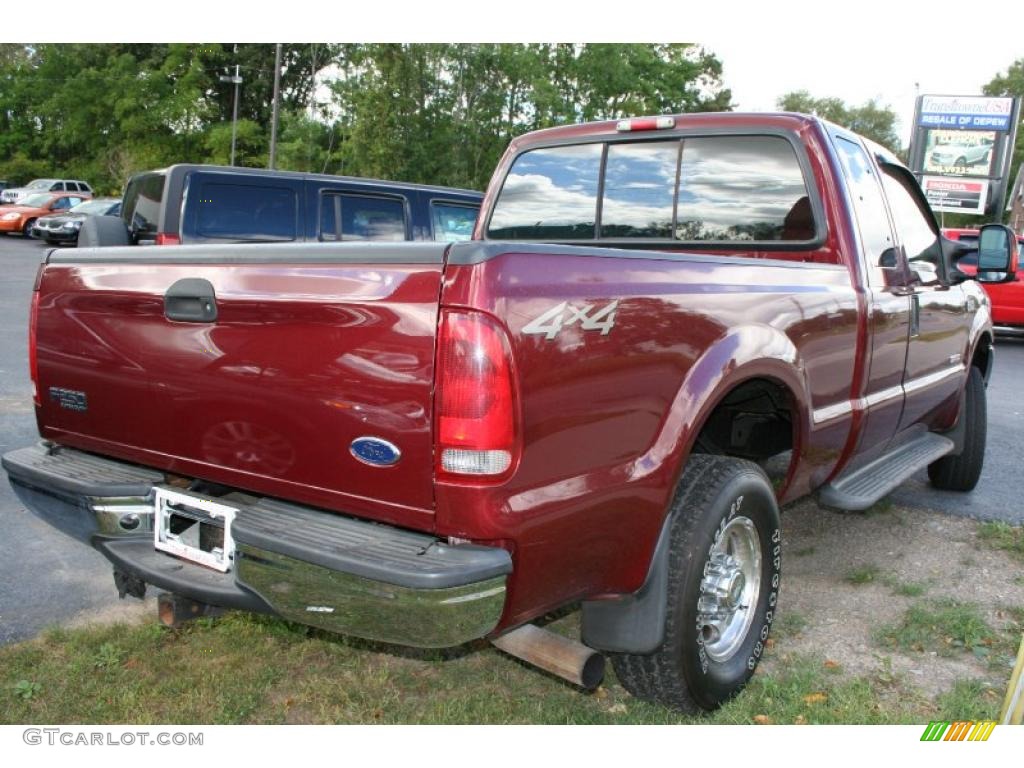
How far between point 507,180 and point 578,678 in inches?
112

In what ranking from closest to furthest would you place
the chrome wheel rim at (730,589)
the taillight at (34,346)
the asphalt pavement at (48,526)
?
the chrome wheel rim at (730,589) < the taillight at (34,346) < the asphalt pavement at (48,526)

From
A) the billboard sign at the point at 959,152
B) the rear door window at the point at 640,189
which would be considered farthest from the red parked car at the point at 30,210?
the billboard sign at the point at 959,152

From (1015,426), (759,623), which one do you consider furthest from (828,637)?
(1015,426)

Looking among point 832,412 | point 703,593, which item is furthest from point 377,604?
point 832,412

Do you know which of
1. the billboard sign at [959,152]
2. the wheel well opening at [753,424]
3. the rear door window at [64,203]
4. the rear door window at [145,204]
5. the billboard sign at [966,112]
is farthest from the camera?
the billboard sign at [959,152]

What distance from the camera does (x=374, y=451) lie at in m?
2.29

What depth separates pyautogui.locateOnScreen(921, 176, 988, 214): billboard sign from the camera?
2847 centimetres

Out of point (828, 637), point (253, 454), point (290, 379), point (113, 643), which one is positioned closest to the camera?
point (290, 379)

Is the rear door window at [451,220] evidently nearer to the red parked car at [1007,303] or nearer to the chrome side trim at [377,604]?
the red parked car at [1007,303]

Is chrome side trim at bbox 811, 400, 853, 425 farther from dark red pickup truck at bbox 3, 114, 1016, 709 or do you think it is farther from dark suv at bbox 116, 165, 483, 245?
dark suv at bbox 116, 165, 483, 245

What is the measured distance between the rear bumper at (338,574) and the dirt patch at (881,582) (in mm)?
1718

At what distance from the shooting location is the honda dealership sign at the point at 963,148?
91.2 feet

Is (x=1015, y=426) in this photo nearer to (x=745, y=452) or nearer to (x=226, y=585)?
(x=745, y=452)

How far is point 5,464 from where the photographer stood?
311cm
